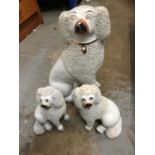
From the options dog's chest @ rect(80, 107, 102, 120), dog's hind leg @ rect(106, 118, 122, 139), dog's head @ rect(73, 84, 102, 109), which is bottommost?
dog's hind leg @ rect(106, 118, 122, 139)

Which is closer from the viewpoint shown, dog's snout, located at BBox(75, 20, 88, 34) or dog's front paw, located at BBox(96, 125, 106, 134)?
dog's snout, located at BBox(75, 20, 88, 34)

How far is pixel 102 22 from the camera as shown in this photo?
2.98 feet

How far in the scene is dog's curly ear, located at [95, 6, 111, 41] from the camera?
0.90 meters

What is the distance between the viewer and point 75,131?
1.05 metres

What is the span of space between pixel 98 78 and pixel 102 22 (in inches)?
15.7

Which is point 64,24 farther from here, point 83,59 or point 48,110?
point 48,110

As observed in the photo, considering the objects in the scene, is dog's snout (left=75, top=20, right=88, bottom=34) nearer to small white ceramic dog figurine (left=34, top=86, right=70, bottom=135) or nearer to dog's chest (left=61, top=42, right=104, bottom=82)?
dog's chest (left=61, top=42, right=104, bottom=82)

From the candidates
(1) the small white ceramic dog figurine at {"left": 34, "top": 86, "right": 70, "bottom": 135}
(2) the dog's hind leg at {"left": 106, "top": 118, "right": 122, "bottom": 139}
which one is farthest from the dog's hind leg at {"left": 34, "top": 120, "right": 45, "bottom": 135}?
(2) the dog's hind leg at {"left": 106, "top": 118, "right": 122, "bottom": 139}

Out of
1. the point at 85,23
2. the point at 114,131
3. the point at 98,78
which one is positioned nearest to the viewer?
the point at 85,23

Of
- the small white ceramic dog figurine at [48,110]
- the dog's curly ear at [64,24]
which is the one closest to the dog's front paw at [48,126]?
the small white ceramic dog figurine at [48,110]

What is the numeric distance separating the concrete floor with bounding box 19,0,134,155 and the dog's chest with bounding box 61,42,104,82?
0.21 m

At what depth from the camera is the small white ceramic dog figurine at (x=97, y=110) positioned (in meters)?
0.90

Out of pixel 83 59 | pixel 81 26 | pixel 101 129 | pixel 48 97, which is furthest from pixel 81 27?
pixel 101 129

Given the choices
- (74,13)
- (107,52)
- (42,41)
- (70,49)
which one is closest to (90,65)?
(70,49)
